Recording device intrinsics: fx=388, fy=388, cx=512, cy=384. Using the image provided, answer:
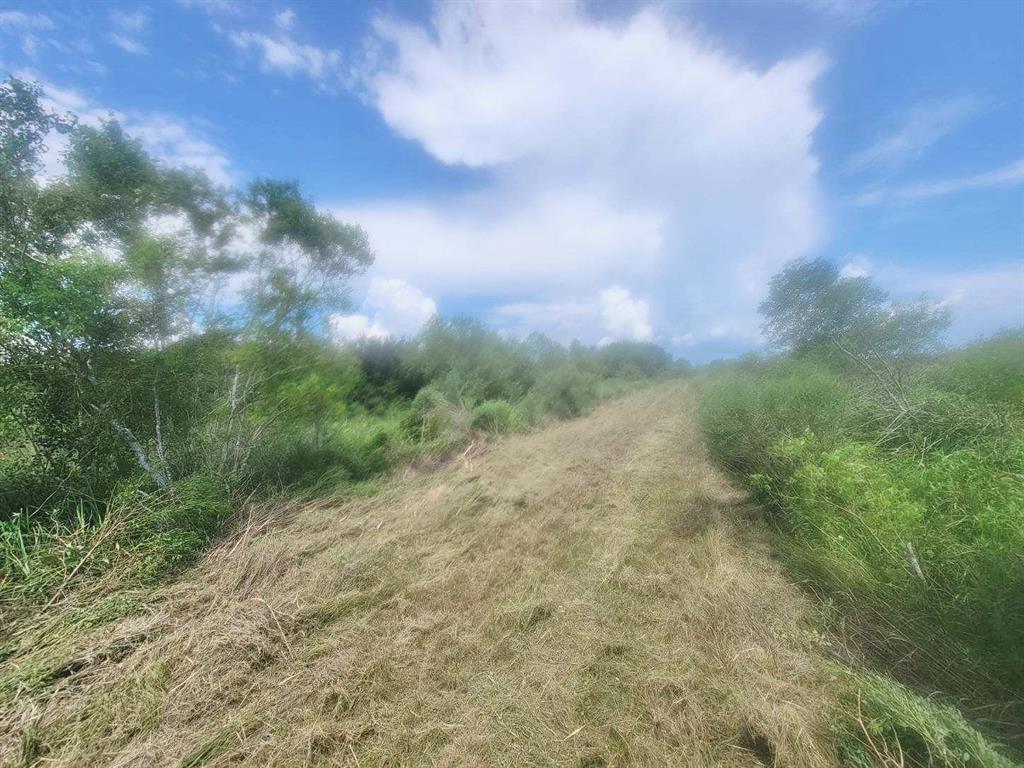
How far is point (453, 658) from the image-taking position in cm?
299

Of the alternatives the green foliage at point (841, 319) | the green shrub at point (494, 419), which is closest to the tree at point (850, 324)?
the green foliage at point (841, 319)

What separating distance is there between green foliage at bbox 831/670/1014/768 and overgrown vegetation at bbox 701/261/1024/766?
0.01m

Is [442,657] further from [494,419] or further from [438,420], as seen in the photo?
[494,419]

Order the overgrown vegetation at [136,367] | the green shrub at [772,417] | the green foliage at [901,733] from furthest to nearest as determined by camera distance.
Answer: the green shrub at [772,417] < the overgrown vegetation at [136,367] < the green foliage at [901,733]

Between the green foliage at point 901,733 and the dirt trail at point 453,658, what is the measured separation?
0.16 metres

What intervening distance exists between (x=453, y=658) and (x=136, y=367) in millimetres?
4439

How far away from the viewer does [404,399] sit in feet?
40.4

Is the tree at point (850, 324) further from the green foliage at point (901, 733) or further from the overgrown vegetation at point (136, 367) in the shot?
the overgrown vegetation at point (136, 367)

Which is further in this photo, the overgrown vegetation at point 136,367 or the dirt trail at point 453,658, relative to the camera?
the overgrown vegetation at point 136,367

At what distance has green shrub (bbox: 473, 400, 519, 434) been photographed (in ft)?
36.3

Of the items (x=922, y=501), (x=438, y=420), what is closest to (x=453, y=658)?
(x=922, y=501)

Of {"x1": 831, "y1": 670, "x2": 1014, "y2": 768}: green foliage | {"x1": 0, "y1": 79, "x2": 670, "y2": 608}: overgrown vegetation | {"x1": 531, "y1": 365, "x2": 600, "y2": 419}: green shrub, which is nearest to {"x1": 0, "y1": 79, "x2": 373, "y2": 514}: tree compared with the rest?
{"x1": 0, "y1": 79, "x2": 670, "y2": 608}: overgrown vegetation

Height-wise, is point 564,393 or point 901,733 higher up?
point 564,393

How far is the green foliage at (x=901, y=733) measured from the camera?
175 cm
